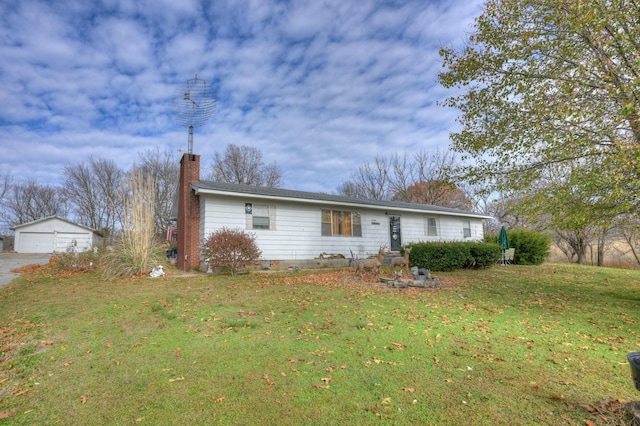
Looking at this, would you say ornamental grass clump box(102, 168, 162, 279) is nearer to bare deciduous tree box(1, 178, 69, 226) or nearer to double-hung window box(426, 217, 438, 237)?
double-hung window box(426, 217, 438, 237)

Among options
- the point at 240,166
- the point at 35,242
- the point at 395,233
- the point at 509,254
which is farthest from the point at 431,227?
the point at 35,242

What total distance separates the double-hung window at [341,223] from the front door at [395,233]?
6.79ft

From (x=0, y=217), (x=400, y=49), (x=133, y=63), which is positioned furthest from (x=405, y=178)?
(x=0, y=217)

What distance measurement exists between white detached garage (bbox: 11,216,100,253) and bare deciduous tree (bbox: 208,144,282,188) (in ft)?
42.0

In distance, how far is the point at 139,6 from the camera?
816cm

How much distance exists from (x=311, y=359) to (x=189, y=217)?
9605mm

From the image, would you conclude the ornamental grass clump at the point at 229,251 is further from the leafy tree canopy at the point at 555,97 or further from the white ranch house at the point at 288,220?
the leafy tree canopy at the point at 555,97

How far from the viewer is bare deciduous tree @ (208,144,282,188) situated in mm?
31297

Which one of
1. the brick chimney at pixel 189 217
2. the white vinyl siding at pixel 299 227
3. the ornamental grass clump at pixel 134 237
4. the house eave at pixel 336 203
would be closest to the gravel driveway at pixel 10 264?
the ornamental grass clump at pixel 134 237

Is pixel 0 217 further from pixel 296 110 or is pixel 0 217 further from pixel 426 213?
pixel 426 213

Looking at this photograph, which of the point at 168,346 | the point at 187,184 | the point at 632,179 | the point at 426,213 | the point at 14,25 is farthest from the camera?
the point at 426,213

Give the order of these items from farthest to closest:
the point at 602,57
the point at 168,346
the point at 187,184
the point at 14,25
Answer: the point at 187,184
the point at 14,25
the point at 602,57
the point at 168,346

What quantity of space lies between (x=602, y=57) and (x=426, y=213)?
37.9ft

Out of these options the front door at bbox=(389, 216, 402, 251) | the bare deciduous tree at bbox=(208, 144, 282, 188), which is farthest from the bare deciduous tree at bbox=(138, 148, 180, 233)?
the front door at bbox=(389, 216, 402, 251)
